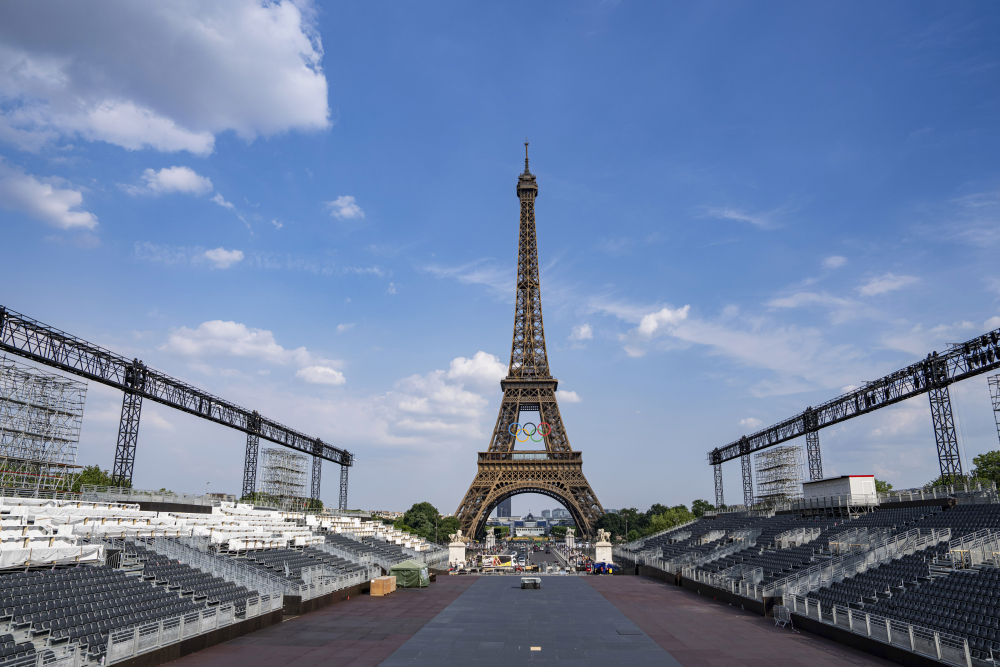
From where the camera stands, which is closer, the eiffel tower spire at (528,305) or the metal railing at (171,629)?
the metal railing at (171,629)

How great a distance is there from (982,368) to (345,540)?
41.3 m

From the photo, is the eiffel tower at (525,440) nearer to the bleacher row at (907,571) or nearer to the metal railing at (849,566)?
the bleacher row at (907,571)

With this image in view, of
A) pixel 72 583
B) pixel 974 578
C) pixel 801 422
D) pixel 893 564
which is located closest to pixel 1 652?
pixel 72 583

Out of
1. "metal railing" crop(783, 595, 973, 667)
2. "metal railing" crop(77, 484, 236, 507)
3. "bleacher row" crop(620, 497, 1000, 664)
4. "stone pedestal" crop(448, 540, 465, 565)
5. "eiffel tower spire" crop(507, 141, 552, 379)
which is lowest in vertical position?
"stone pedestal" crop(448, 540, 465, 565)

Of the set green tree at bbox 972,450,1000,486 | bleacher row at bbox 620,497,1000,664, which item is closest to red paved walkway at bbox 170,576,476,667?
bleacher row at bbox 620,497,1000,664

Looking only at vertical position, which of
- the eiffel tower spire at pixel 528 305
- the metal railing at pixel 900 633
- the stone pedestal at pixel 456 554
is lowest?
the stone pedestal at pixel 456 554

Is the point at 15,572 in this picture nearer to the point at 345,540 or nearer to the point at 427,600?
the point at 427,600

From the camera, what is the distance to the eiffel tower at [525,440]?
71.5 m

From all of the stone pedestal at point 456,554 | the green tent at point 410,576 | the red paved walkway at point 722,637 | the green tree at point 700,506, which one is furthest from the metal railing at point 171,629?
the green tree at point 700,506

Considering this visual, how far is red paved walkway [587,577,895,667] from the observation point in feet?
56.3

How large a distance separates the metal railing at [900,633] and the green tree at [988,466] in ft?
187

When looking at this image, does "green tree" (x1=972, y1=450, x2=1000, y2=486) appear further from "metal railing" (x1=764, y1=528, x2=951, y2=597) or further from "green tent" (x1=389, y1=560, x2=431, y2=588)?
"green tent" (x1=389, y1=560, x2=431, y2=588)

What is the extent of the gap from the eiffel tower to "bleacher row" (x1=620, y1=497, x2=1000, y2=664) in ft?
100.0

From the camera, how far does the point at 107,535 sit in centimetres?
2338
